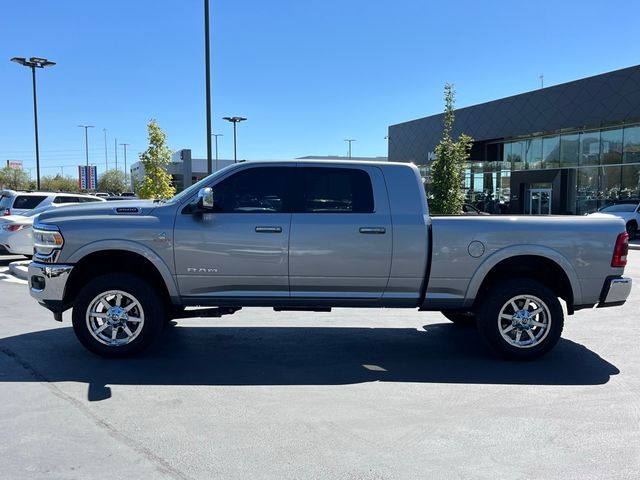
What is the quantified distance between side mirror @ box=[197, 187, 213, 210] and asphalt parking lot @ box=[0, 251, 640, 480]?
1631 millimetres

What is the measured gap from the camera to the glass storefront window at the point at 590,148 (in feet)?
94.9

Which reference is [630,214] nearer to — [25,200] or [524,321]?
[524,321]

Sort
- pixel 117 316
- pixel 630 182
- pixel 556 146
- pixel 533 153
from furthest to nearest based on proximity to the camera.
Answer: pixel 533 153
pixel 556 146
pixel 630 182
pixel 117 316

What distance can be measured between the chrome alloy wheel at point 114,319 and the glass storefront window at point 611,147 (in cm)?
2837

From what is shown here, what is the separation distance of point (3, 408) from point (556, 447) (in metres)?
4.21

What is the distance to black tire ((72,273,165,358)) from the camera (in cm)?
553

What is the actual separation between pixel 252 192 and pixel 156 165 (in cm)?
1458

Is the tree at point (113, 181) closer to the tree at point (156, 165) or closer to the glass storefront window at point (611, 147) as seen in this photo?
the tree at point (156, 165)

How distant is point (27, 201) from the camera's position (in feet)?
49.1

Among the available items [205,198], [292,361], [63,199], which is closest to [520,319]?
[292,361]

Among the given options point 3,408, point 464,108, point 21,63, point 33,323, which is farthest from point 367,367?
point 464,108

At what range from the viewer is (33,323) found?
7.17 m

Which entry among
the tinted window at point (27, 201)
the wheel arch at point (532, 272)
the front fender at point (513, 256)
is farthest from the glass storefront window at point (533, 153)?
the front fender at point (513, 256)

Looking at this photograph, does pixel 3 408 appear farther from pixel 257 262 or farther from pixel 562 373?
pixel 562 373
